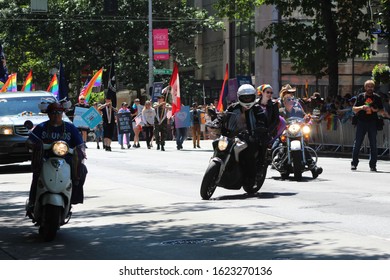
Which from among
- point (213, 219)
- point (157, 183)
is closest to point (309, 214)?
point (213, 219)

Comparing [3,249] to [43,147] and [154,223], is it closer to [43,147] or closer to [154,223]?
[43,147]

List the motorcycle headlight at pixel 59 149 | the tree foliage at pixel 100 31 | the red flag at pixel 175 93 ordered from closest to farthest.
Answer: the motorcycle headlight at pixel 59 149 → the red flag at pixel 175 93 → the tree foliage at pixel 100 31

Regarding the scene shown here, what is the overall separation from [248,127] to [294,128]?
3.34m

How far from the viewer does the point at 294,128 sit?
1870 centimetres

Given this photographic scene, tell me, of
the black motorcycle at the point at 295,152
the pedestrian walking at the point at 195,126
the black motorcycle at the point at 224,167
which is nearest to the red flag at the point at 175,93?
the pedestrian walking at the point at 195,126

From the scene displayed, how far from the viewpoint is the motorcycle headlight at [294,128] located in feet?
61.3

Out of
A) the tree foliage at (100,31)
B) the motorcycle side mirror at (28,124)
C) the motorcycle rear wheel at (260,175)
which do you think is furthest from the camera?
the tree foliage at (100,31)

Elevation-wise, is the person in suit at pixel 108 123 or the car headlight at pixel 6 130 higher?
the car headlight at pixel 6 130

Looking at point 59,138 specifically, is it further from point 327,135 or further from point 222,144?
point 327,135

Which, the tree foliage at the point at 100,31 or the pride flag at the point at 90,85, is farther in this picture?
the tree foliage at the point at 100,31

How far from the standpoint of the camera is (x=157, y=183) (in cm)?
1905

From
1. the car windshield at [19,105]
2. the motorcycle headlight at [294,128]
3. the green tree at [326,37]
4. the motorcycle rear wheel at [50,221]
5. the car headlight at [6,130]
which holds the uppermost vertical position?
the green tree at [326,37]

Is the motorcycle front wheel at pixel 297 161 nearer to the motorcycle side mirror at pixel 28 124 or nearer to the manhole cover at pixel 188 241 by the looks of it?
the motorcycle side mirror at pixel 28 124

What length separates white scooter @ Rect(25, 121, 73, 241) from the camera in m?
10.8
